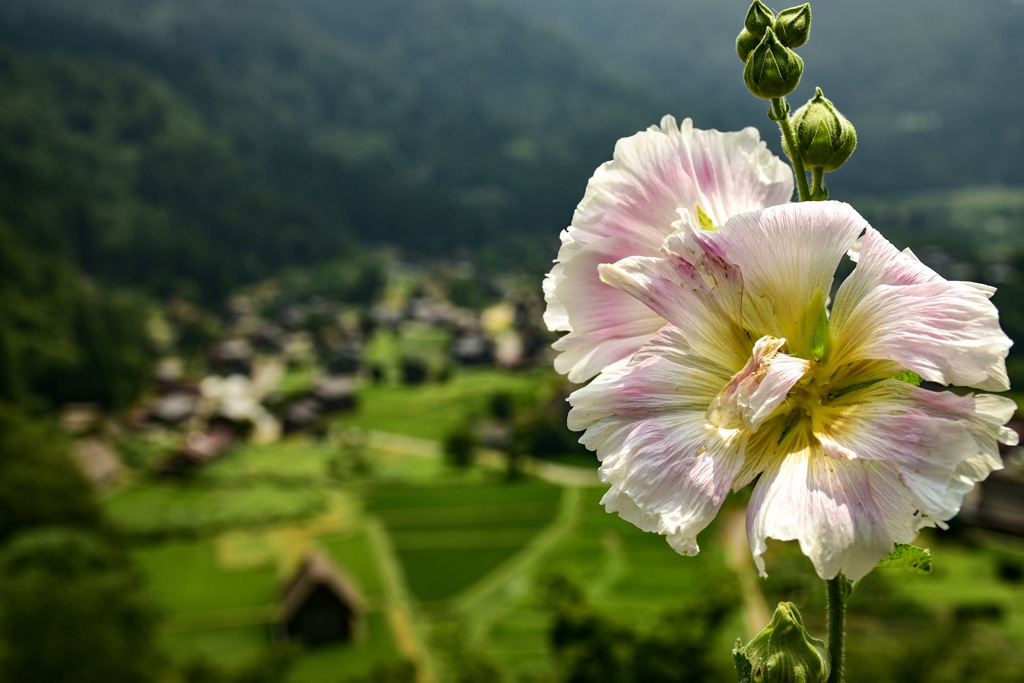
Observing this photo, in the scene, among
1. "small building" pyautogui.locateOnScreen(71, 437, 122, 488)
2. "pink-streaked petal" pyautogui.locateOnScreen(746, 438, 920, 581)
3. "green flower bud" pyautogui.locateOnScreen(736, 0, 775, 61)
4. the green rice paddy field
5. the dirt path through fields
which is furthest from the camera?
the dirt path through fields

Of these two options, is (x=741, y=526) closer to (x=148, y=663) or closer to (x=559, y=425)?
(x=559, y=425)

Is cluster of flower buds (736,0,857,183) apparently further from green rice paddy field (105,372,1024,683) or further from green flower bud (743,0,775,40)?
green rice paddy field (105,372,1024,683)

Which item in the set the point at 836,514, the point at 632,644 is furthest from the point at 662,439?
the point at 632,644

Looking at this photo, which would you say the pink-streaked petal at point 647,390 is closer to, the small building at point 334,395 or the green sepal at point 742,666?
the green sepal at point 742,666

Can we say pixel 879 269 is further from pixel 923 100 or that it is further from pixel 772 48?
pixel 923 100

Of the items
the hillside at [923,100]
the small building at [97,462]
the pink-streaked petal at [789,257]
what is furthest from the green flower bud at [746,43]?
the hillside at [923,100]

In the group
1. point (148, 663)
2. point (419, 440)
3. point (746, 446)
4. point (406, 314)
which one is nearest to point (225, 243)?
point (406, 314)

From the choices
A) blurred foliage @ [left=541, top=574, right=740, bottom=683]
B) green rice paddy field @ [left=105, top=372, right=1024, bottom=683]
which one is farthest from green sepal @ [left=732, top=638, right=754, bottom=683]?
green rice paddy field @ [left=105, top=372, right=1024, bottom=683]
